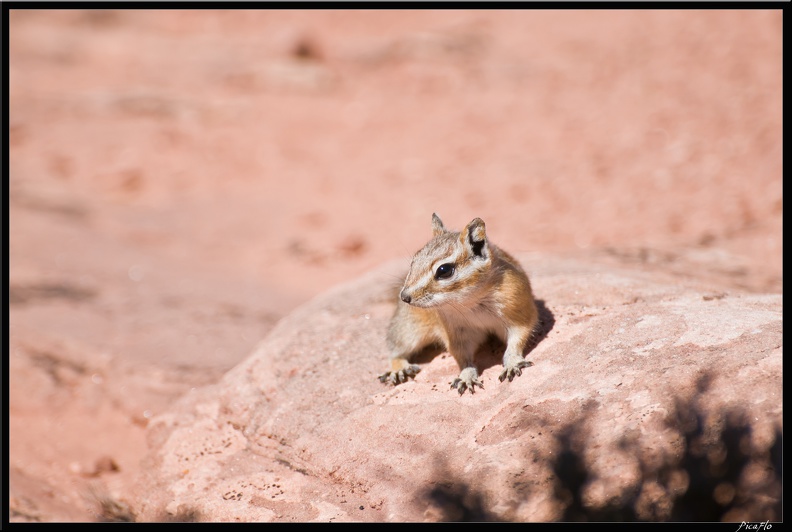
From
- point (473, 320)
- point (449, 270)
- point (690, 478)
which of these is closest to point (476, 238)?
point (449, 270)

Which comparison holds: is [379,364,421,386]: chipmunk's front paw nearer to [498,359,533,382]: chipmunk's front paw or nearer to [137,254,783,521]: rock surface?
[137,254,783,521]: rock surface

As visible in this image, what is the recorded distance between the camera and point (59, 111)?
13008 mm

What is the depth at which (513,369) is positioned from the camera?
13.7 feet

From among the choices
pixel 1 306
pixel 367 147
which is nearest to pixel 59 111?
A: pixel 367 147

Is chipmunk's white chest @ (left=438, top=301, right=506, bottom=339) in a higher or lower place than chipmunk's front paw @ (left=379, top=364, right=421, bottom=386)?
higher

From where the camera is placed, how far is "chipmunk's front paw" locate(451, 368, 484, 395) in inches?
167

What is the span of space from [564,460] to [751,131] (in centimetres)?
836

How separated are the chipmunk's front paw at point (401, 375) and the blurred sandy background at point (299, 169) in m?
1.81

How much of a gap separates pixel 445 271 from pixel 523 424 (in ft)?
3.13

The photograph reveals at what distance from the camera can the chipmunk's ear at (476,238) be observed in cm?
427

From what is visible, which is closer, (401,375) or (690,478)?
(690,478)

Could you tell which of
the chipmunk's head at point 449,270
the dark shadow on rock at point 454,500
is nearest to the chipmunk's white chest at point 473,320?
the chipmunk's head at point 449,270

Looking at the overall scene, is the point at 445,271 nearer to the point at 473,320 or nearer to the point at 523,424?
the point at 473,320

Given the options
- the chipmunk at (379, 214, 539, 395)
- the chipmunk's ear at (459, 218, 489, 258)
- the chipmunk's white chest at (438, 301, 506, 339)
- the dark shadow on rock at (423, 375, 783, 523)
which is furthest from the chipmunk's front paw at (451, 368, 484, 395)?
the dark shadow on rock at (423, 375, 783, 523)
